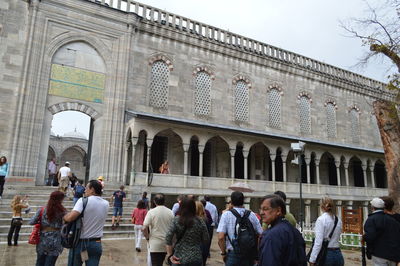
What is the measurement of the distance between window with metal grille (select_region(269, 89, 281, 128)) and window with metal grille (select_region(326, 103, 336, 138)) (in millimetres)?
4921

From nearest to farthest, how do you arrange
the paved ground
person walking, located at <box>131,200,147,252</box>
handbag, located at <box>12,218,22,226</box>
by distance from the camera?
the paved ground → handbag, located at <box>12,218,22,226</box> → person walking, located at <box>131,200,147,252</box>

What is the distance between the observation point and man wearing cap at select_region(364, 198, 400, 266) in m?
4.38

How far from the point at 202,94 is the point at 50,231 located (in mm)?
15562

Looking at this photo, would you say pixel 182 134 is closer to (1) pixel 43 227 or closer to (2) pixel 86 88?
(2) pixel 86 88

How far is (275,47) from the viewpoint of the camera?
895 inches

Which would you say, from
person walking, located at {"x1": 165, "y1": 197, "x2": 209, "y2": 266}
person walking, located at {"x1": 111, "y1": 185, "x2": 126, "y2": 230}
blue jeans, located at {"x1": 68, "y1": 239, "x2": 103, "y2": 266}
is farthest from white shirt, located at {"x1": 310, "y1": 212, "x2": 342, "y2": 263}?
person walking, located at {"x1": 111, "y1": 185, "x2": 126, "y2": 230}

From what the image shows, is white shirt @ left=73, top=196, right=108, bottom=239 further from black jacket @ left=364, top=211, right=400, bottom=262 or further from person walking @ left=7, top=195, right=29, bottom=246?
person walking @ left=7, top=195, right=29, bottom=246

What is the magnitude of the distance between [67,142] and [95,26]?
15748mm

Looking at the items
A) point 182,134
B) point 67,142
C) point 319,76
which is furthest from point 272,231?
point 67,142

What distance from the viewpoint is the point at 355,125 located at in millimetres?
25953

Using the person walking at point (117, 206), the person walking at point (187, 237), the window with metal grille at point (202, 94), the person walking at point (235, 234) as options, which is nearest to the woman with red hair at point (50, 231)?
the person walking at point (187, 237)

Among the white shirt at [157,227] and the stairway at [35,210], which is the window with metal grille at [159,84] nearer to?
the stairway at [35,210]

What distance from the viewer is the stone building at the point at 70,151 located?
28250 millimetres

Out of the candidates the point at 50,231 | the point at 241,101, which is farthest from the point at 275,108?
the point at 50,231
